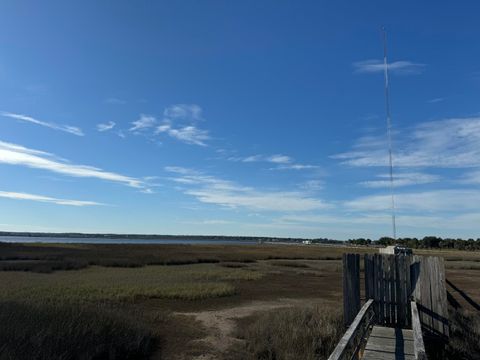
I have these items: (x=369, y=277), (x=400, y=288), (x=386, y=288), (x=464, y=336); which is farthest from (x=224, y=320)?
(x=464, y=336)

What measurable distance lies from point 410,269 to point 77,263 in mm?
31442

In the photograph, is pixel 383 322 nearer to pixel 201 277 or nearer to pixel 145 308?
pixel 145 308

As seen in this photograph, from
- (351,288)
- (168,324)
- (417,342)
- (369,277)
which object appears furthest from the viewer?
(168,324)

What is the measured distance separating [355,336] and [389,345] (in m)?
0.90

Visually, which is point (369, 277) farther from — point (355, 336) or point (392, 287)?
point (355, 336)

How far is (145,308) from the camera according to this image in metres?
16.8

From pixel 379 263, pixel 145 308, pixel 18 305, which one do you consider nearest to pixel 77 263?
pixel 145 308

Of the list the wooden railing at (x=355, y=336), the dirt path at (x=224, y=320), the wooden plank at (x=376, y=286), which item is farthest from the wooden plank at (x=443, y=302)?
the dirt path at (x=224, y=320)

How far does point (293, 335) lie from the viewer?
11531 mm

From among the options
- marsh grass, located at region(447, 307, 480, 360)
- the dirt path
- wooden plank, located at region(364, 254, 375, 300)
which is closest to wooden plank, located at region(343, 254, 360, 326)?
wooden plank, located at region(364, 254, 375, 300)

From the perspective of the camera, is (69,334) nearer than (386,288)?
Yes

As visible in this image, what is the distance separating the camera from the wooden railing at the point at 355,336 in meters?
5.85

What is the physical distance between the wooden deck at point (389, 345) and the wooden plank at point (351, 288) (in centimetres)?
97

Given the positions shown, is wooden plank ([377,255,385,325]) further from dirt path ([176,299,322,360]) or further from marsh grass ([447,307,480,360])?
dirt path ([176,299,322,360])
